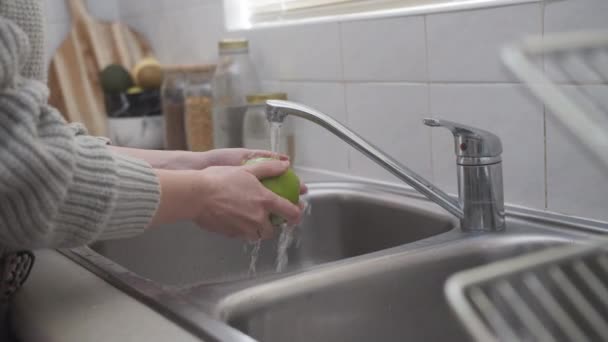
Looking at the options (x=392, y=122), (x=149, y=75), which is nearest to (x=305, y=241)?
(x=392, y=122)

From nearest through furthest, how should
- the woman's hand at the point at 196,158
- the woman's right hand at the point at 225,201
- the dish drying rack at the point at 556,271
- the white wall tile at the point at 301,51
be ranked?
1. the dish drying rack at the point at 556,271
2. the woman's right hand at the point at 225,201
3. the woman's hand at the point at 196,158
4. the white wall tile at the point at 301,51

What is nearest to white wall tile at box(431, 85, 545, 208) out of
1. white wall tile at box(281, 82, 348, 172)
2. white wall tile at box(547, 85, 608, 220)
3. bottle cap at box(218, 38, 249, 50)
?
white wall tile at box(547, 85, 608, 220)

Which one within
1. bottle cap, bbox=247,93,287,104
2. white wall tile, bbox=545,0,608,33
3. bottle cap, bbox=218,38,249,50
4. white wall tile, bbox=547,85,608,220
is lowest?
white wall tile, bbox=547,85,608,220

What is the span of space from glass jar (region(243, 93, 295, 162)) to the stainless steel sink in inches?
11.5

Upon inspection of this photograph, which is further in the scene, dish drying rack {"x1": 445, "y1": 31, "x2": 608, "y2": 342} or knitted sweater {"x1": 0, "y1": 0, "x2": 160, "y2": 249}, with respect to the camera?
knitted sweater {"x1": 0, "y1": 0, "x2": 160, "y2": 249}

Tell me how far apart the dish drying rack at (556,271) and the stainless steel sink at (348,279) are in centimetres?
8

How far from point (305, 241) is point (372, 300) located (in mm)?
394

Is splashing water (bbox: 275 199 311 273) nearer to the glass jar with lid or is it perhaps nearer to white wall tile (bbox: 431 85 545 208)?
white wall tile (bbox: 431 85 545 208)

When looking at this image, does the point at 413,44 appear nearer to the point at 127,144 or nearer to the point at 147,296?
the point at 147,296

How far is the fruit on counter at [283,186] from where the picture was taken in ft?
2.82

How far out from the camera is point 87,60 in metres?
1.92

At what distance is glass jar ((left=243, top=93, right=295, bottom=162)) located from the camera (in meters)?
1.38

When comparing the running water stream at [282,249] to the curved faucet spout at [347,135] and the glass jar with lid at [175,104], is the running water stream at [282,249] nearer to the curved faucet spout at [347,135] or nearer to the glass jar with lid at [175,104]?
the curved faucet spout at [347,135]

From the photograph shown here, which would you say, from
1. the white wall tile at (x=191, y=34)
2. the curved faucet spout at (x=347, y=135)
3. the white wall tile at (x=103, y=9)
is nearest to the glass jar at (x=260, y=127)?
the white wall tile at (x=191, y=34)
